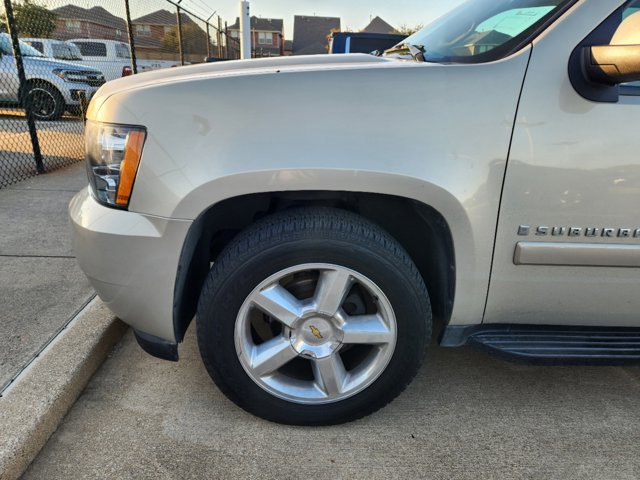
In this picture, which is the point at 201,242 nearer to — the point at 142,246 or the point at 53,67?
the point at 142,246

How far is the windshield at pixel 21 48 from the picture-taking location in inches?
293

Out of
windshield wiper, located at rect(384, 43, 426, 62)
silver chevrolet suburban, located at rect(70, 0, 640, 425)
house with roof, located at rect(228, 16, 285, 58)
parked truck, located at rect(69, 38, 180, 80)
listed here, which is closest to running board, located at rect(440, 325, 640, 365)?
silver chevrolet suburban, located at rect(70, 0, 640, 425)

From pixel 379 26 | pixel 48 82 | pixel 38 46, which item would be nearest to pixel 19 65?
pixel 48 82

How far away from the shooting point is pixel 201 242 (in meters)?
1.95

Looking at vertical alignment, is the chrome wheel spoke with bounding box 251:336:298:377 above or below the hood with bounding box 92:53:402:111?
below

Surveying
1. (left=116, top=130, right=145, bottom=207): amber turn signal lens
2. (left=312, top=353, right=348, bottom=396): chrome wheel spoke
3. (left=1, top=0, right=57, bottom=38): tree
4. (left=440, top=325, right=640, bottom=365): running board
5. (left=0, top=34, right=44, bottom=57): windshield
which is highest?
(left=1, top=0, right=57, bottom=38): tree

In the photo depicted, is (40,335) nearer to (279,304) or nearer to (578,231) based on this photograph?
(279,304)

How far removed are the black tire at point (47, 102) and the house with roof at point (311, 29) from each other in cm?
4702

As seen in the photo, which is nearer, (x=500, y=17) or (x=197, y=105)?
(x=197, y=105)

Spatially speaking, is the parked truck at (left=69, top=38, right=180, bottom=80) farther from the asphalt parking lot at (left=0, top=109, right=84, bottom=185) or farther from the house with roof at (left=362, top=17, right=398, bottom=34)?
the house with roof at (left=362, top=17, right=398, bottom=34)

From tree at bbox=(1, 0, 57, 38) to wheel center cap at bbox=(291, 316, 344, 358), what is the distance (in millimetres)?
6134

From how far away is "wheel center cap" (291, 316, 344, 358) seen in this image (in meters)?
1.80

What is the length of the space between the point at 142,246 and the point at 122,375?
900mm

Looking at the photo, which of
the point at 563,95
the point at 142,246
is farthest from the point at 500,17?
the point at 142,246
